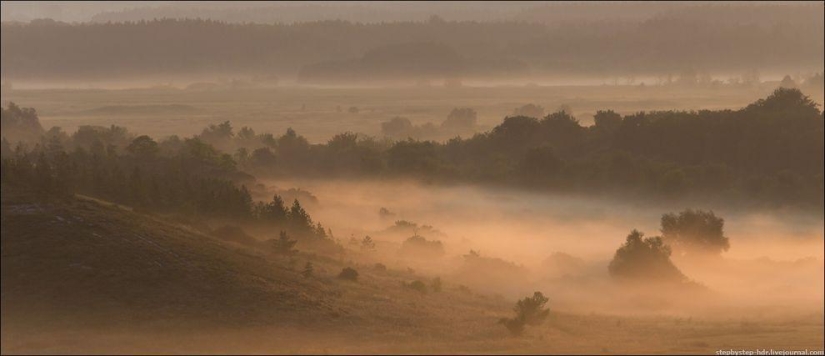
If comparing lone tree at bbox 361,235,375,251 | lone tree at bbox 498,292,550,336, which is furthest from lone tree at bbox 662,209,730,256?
lone tree at bbox 498,292,550,336

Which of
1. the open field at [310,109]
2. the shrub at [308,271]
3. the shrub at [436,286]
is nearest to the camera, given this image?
the shrub at [308,271]

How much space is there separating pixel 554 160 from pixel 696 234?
2427 centimetres

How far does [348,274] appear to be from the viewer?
41.2 meters

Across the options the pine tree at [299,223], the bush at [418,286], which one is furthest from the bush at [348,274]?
the pine tree at [299,223]

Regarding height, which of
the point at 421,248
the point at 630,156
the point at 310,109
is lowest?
the point at 421,248

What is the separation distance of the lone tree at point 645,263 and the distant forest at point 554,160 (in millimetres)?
17169

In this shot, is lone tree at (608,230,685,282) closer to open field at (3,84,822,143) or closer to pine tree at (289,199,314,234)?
pine tree at (289,199,314,234)

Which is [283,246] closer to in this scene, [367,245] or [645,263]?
[367,245]

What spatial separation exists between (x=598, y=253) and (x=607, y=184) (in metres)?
16.0

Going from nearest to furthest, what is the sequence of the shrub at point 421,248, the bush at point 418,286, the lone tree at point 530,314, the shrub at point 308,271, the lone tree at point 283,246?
1. the lone tree at point 530,314
2. the shrub at point 308,271
3. the bush at point 418,286
4. the lone tree at point 283,246
5. the shrub at point 421,248

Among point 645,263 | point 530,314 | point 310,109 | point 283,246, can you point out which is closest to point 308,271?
point 283,246

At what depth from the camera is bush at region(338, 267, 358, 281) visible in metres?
41.0

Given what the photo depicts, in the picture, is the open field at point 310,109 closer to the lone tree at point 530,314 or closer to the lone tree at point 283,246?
the lone tree at point 283,246

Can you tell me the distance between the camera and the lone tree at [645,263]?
45.0m
